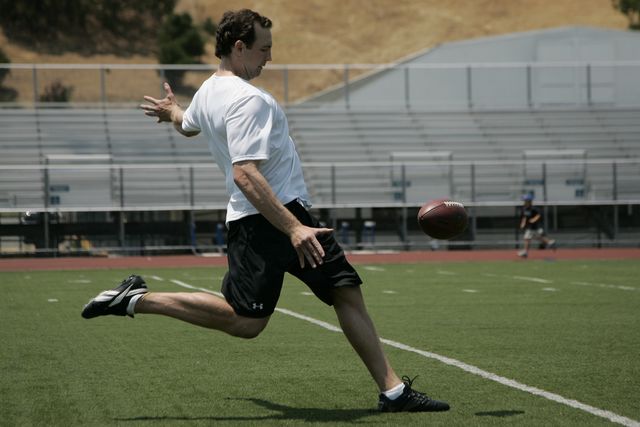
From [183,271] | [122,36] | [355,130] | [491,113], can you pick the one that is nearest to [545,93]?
[491,113]

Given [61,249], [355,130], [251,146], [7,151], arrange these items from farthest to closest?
1. [355,130]
2. [7,151]
3. [61,249]
4. [251,146]

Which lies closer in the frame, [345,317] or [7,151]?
[345,317]

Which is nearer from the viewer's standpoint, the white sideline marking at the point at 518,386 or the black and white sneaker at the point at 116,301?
the white sideline marking at the point at 518,386

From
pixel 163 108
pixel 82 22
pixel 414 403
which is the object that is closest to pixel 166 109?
pixel 163 108

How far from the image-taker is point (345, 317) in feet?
19.2

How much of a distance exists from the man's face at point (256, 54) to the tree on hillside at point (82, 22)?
76823 millimetres

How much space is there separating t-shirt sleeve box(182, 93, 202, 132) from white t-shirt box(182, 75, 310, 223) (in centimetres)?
2

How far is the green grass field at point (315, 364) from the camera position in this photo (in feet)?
18.9

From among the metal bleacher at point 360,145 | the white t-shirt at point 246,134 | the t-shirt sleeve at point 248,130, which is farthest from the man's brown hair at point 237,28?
the metal bleacher at point 360,145

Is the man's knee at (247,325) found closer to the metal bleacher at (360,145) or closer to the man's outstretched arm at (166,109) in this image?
the man's outstretched arm at (166,109)

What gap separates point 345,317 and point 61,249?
68.4ft

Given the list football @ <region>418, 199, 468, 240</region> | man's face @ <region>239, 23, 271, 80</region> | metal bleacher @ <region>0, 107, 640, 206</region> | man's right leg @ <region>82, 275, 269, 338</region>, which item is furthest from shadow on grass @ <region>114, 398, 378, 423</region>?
metal bleacher @ <region>0, 107, 640, 206</region>

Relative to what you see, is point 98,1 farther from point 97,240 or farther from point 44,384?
point 44,384

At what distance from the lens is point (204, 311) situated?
18.9 ft
